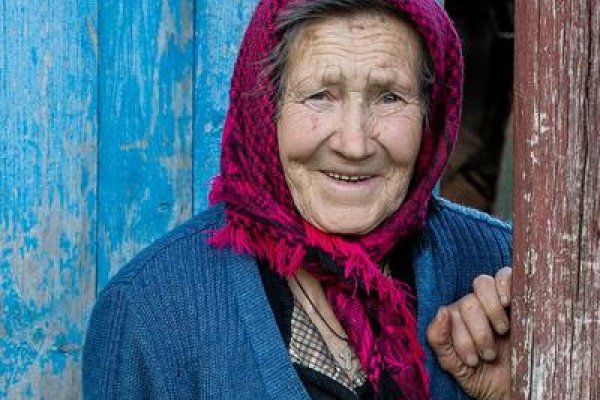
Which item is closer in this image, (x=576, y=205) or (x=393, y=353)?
(x=576, y=205)

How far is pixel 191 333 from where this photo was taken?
2.37 metres

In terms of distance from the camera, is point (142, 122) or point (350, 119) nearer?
point (350, 119)

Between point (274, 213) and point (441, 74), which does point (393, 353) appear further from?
point (441, 74)

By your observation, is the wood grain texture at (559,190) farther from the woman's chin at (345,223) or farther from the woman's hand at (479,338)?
the woman's chin at (345,223)

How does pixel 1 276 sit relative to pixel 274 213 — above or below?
below

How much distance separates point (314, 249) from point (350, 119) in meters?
0.28

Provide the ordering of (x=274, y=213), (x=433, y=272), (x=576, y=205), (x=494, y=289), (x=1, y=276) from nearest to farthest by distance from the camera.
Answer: (x=576, y=205)
(x=494, y=289)
(x=274, y=213)
(x=433, y=272)
(x=1, y=276)

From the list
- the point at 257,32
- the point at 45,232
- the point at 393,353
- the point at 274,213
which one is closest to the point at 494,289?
the point at 393,353

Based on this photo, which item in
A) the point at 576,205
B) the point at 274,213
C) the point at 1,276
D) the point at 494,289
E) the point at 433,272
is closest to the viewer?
the point at 576,205

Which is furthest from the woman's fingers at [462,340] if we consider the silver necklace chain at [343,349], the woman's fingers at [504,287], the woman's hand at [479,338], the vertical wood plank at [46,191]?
the vertical wood plank at [46,191]

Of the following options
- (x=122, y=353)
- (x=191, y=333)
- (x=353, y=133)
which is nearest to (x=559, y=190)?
(x=353, y=133)

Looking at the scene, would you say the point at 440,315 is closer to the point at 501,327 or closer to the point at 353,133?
the point at 501,327

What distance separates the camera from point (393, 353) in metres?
2.47

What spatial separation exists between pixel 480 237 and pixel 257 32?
709 mm
